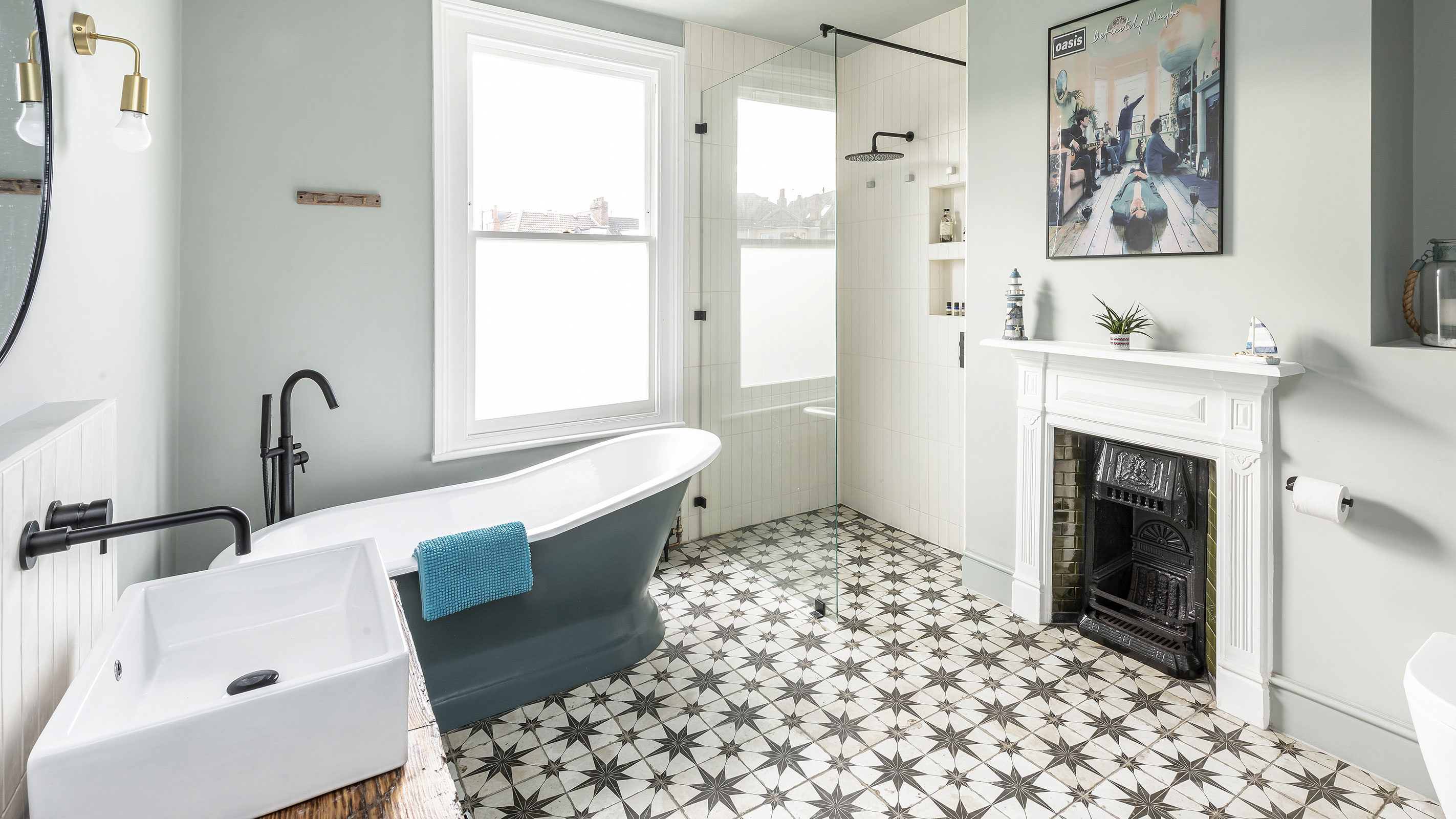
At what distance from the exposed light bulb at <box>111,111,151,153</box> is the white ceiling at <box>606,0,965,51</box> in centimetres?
247

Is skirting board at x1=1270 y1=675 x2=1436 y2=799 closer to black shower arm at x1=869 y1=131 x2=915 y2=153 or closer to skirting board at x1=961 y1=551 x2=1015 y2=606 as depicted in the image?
skirting board at x1=961 y1=551 x2=1015 y2=606

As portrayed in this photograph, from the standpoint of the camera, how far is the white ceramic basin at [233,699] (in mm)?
815

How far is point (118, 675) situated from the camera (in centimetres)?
105

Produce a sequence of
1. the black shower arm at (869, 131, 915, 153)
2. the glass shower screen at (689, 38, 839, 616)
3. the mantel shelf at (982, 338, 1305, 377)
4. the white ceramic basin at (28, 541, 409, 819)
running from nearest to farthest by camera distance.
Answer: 1. the white ceramic basin at (28, 541, 409, 819)
2. the mantel shelf at (982, 338, 1305, 377)
3. the glass shower screen at (689, 38, 839, 616)
4. the black shower arm at (869, 131, 915, 153)

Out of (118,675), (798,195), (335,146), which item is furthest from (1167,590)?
(335,146)

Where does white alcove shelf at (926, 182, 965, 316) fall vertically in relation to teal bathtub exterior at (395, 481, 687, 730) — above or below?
above

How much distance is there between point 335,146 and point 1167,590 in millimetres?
3603

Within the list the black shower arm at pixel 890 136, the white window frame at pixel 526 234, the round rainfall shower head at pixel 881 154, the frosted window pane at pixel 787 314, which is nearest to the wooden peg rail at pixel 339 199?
the white window frame at pixel 526 234

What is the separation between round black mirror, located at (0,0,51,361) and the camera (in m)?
1.04

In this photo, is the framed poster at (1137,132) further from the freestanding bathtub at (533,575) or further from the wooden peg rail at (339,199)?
the wooden peg rail at (339,199)

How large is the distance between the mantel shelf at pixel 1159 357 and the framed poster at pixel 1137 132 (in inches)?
13.2

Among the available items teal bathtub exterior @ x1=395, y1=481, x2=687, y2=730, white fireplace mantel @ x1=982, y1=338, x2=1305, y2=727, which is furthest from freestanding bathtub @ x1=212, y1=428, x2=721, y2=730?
white fireplace mantel @ x1=982, y1=338, x2=1305, y2=727

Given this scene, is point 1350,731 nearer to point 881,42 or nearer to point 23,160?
point 881,42

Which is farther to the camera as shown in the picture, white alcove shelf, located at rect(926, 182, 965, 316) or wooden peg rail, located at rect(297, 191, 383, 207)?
white alcove shelf, located at rect(926, 182, 965, 316)
